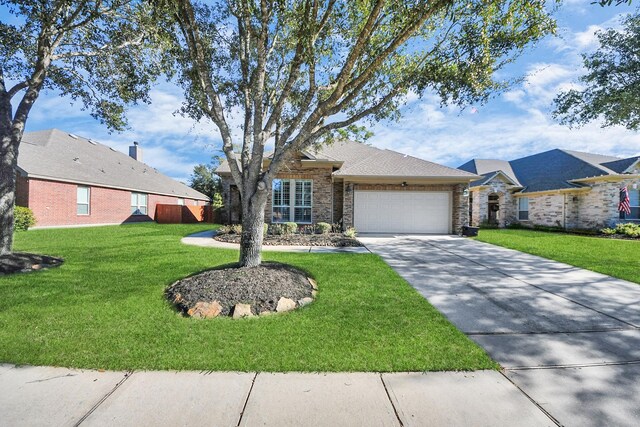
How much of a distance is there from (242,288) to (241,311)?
1.78ft

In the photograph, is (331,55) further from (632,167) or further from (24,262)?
(632,167)

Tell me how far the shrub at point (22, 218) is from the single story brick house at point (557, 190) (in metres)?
26.5

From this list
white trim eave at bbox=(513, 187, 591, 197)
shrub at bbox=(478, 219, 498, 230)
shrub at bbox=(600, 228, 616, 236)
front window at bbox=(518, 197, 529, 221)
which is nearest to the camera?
shrub at bbox=(600, 228, 616, 236)

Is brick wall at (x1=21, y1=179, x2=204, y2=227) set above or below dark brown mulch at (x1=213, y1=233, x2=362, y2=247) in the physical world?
above

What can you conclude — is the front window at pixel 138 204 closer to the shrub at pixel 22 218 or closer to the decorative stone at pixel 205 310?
the shrub at pixel 22 218

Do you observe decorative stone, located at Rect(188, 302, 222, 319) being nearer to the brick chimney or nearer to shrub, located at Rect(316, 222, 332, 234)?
shrub, located at Rect(316, 222, 332, 234)

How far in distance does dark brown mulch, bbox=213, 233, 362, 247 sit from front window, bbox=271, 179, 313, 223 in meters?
2.15

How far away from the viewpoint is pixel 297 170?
14.3 meters

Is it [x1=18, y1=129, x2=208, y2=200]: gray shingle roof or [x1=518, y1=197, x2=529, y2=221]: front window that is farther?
[x1=518, y1=197, x2=529, y2=221]: front window

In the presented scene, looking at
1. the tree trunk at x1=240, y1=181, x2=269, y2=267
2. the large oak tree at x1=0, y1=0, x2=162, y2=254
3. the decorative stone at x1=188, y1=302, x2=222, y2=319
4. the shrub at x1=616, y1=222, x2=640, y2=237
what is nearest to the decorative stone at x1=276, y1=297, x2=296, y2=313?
the decorative stone at x1=188, y1=302, x2=222, y2=319

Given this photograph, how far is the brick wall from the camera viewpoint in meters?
15.4

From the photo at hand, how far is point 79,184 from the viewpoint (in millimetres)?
17594

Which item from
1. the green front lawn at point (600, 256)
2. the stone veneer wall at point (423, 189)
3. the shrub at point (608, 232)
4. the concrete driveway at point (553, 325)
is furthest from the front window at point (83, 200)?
the shrub at point (608, 232)

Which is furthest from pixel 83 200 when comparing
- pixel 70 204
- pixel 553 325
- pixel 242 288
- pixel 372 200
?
pixel 553 325
